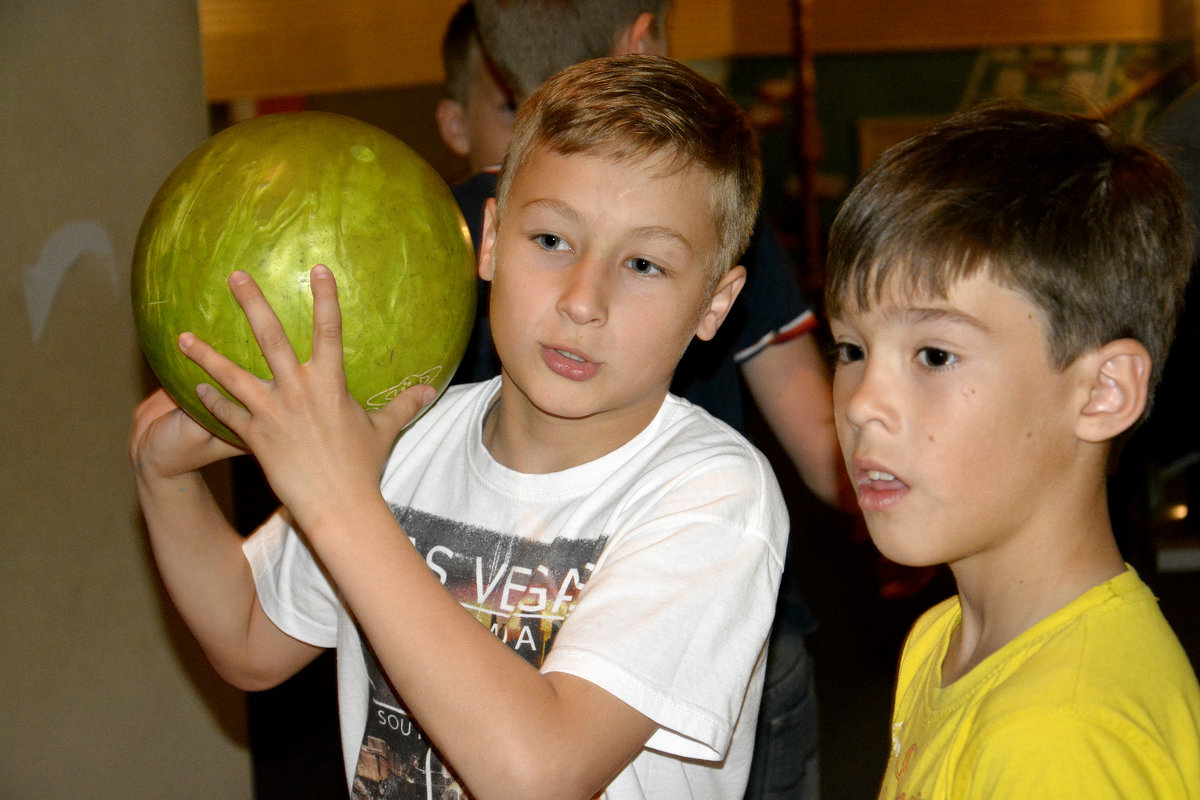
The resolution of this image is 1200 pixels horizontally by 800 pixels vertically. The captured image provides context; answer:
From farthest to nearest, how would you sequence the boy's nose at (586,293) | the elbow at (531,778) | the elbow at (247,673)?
the elbow at (247,673)
the boy's nose at (586,293)
the elbow at (531,778)

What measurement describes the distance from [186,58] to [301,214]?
1.59 m

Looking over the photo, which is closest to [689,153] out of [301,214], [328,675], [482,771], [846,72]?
[301,214]

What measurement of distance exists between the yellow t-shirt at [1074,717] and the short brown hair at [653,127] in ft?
2.16

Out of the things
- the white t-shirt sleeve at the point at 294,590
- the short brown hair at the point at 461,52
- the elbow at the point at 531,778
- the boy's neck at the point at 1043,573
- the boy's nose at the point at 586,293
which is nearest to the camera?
the elbow at the point at 531,778

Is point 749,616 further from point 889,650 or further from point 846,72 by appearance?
point 846,72

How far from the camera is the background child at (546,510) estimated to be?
122 cm

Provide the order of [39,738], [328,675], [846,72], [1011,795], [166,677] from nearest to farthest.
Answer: [1011,795] < [39,738] < [166,677] < [328,675] < [846,72]

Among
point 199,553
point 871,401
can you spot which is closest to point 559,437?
point 871,401

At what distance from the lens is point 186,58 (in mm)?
2629

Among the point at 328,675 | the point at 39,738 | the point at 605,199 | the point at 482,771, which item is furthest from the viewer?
the point at 328,675

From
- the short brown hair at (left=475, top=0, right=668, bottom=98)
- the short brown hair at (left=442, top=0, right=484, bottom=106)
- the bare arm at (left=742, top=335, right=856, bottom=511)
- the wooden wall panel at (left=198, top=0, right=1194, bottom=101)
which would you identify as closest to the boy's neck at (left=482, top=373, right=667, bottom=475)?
the bare arm at (left=742, top=335, right=856, bottom=511)

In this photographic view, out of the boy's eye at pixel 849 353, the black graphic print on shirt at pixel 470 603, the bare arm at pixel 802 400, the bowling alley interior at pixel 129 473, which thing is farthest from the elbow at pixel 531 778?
the bare arm at pixel 802 400

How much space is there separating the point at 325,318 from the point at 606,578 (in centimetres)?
46

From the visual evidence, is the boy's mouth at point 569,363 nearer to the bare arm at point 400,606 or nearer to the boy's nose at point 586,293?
the boy's nose at point 586,293
